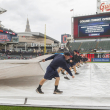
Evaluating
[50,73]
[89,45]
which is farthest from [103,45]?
[50,73]

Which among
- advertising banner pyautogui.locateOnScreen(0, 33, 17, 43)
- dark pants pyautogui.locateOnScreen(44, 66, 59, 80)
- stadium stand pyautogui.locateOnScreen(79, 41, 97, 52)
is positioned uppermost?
advertising banner pyautogui.locateOnScreen(0, 33, 17, 43)

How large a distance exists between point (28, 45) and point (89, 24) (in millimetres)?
36292

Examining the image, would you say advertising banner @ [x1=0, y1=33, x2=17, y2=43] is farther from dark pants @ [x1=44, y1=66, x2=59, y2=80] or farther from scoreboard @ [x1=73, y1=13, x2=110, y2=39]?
dark pants @ [x1=44, y1=66, x2=59, y2=80]

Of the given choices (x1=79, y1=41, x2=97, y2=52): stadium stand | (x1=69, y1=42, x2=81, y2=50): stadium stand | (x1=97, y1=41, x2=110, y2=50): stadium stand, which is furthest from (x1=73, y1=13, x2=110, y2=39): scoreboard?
(x1=69, y1=42, x2=81, y2=50): stadium stand

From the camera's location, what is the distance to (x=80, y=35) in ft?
140

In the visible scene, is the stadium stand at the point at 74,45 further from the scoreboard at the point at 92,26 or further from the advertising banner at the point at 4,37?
the advertising banner at the point at 4,37

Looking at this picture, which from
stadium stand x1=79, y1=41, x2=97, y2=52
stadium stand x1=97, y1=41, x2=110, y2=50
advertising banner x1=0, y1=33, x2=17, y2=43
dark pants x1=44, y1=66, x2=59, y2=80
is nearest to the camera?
dark pants x1=44, y1=66, x2=59, y2=80

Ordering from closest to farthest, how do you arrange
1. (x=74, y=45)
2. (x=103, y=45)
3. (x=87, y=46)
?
(x=103, y=45) < (x=87, y=46) < (x=74, y=45)

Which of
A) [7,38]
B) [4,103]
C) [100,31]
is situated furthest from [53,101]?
[7,38]

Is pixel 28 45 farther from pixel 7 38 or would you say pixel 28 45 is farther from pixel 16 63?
pixel 16 63

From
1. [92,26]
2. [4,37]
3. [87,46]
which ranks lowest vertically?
[87,46]

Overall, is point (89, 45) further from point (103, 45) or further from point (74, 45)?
point (74, 45)

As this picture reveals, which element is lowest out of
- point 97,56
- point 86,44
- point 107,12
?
point 97,56

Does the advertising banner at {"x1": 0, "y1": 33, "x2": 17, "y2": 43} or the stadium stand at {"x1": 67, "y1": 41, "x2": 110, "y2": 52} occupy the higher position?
the advertising banner at {"x1": 0, "y1": 33, "x2": 17, "y2": 43}
